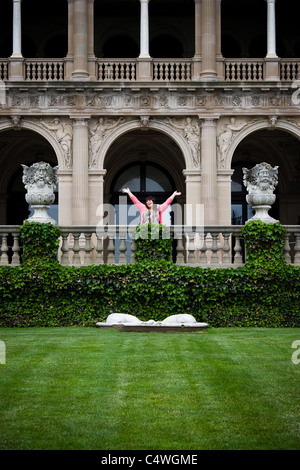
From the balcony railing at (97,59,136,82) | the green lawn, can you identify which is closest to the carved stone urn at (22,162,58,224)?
the green lawn

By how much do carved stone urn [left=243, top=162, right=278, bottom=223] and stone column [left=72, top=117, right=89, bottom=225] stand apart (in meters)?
10.2

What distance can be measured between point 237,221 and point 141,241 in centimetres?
1555

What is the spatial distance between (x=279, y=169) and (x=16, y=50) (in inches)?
448

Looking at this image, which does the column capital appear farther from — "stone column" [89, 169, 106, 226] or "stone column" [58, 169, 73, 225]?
"stone column" [58, 169, 73, 225]

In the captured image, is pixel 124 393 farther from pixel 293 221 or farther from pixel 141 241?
pixel 293 221

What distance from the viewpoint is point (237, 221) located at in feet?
107

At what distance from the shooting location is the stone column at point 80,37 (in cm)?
2784

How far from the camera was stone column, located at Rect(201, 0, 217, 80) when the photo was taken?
27.9 metres

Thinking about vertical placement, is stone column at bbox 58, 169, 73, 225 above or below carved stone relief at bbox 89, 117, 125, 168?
below

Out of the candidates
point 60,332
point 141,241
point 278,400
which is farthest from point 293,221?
point 278,400

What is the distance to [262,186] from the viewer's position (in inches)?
715

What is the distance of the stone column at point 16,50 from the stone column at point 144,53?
4.15 meters
